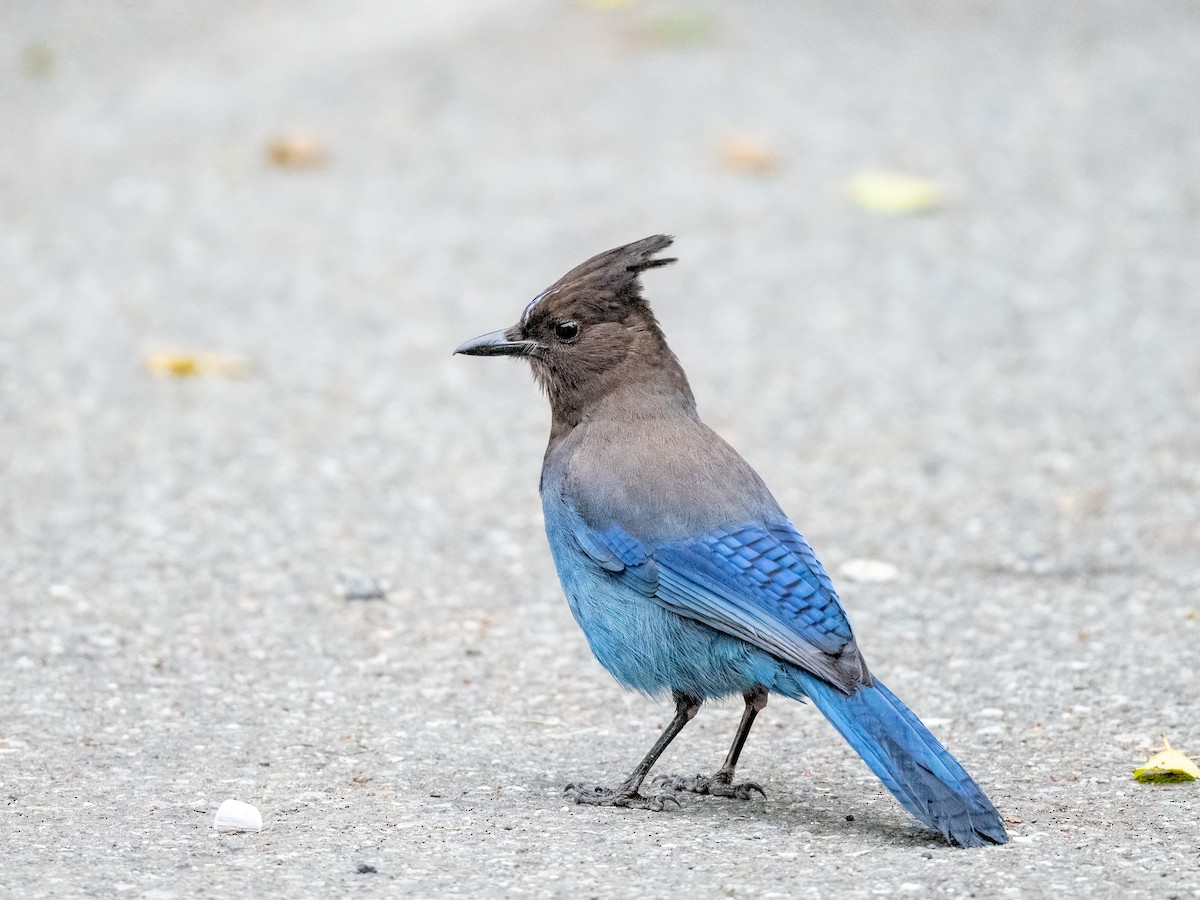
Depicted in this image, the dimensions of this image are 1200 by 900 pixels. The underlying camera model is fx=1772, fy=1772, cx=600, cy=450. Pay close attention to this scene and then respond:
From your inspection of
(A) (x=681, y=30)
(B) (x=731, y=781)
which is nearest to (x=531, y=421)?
(B) (x=731, y=781)

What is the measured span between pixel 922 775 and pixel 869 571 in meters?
2.10

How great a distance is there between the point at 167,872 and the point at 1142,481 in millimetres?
3738

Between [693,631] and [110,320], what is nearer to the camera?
[693,631]

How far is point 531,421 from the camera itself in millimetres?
6418

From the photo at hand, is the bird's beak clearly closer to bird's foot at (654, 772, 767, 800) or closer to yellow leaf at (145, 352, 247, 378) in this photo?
bird's foot at (654, 772, 767, 800)

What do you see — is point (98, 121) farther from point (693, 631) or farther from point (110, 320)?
point (693, 631)

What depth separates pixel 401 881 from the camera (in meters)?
3.06

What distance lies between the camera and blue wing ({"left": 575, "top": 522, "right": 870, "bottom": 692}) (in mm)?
3375

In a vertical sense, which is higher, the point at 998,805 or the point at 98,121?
the point at 98,121

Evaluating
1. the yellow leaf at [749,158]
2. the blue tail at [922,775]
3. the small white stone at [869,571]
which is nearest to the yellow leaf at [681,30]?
the yellow leaf at [749,158]

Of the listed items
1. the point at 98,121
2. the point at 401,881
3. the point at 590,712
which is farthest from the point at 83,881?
the point at 98,121

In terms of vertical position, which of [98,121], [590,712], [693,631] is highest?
[98,121]

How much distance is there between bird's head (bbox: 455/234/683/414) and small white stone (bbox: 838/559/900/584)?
1.32m

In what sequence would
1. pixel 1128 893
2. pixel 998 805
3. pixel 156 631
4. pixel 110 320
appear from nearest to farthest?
pixel 1128 893 < pixel 998 805 < pixel 156 631 < pixel 110 320
